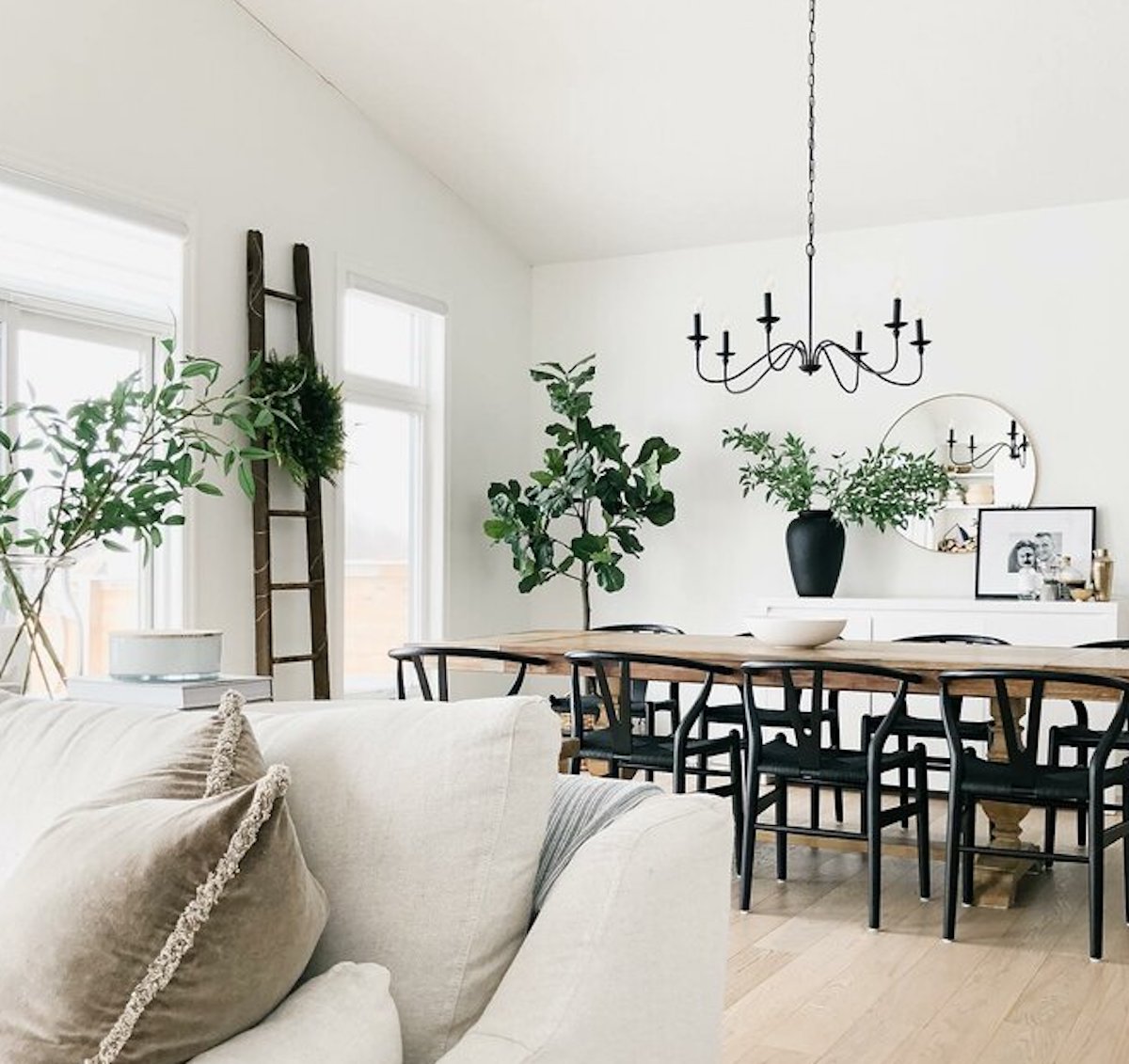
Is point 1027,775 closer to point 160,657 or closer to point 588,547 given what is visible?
point 160,657

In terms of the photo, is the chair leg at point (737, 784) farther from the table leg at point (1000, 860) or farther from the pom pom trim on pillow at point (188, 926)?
the pom pom trim on pillow at point (188, 926)

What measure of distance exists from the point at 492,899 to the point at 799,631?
3.47 metres

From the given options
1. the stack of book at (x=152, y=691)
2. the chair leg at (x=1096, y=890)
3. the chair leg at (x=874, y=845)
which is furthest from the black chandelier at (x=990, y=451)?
the stack of book at (x=152, y=691)

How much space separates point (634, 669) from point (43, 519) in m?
2.07

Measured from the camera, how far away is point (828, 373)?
7074 mm

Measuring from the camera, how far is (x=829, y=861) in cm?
508

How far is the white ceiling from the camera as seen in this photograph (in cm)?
546

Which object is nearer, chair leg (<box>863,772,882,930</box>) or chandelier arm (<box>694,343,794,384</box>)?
chair leg (<box>863,772,882,930</box>)

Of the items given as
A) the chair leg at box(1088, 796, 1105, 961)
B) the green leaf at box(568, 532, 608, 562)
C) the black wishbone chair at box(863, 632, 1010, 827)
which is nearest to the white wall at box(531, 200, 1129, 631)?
the green leaf at box(568, 532, 608, 562)

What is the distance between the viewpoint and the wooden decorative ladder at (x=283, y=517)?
18.8ft

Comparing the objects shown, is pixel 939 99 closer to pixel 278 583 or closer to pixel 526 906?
pixel 278 583

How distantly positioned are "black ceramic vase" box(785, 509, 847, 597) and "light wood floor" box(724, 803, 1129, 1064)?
80.8 inches

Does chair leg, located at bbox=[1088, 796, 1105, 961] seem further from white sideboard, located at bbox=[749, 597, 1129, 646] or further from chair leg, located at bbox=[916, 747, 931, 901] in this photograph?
white sideboard, located at bbox=[749, 597, 1129, 646]

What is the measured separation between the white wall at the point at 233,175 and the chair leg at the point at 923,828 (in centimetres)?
277
